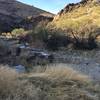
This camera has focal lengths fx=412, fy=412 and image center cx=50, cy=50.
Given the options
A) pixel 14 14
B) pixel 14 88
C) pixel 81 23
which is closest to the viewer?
pixel 14 88

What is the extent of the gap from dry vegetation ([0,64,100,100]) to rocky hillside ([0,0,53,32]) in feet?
144

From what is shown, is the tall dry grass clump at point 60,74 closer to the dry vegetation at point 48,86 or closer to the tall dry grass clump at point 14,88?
the dry vegetation at point 48,86

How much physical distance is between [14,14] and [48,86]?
194 ft

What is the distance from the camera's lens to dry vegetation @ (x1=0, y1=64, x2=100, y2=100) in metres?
10.8

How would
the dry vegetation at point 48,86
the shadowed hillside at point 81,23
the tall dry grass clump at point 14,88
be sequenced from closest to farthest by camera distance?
the tall dry grass clump at point 14,88 → the dry vegetation at point 48,86 → the shadowed hillside at point 81,23

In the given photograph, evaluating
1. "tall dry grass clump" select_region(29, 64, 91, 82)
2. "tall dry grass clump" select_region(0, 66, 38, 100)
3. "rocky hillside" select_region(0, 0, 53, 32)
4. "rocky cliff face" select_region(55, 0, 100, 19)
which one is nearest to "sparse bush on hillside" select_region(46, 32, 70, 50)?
"tall dry grass clump" select_region(29, 64, 91, 82)

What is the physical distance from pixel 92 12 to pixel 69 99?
42.3 m

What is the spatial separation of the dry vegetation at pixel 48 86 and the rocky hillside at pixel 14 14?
4389 centimetres

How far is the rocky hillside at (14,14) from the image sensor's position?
5990 centimetres

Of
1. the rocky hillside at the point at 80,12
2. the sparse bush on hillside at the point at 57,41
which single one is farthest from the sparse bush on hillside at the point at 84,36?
the rocky hillside at the point at 80,12

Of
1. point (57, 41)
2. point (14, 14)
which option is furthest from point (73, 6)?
point (57, 41)

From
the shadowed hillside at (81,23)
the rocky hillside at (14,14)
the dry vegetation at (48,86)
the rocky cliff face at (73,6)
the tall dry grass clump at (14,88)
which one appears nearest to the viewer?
the tall dry grass clump at (14,88)

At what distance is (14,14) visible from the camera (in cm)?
7050

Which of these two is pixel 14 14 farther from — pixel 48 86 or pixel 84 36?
pixel 48 86
